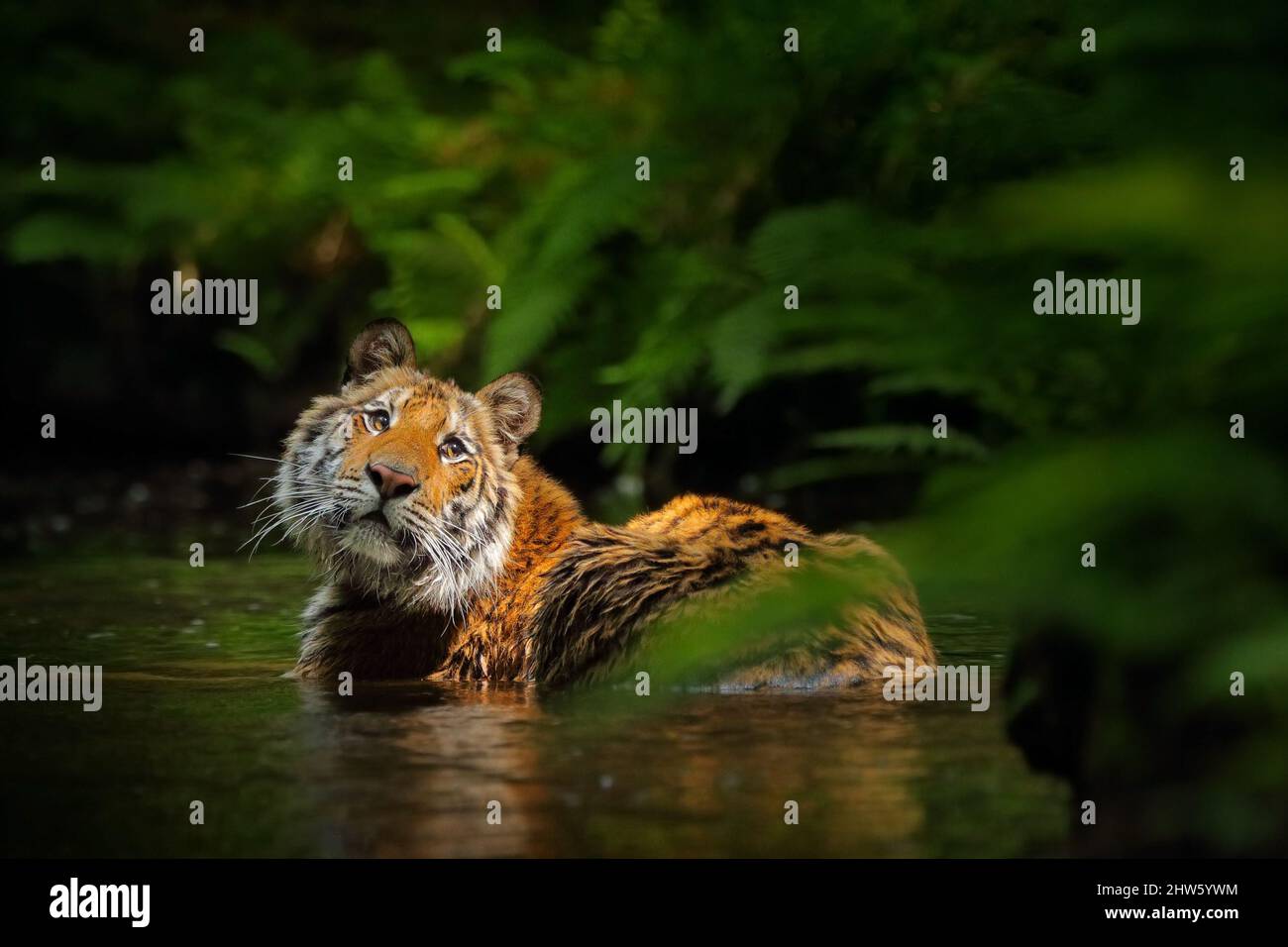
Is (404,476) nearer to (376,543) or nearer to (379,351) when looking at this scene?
(376,543)

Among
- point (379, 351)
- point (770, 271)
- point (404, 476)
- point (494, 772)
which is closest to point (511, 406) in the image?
point (379, 351)

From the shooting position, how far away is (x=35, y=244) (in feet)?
36.6

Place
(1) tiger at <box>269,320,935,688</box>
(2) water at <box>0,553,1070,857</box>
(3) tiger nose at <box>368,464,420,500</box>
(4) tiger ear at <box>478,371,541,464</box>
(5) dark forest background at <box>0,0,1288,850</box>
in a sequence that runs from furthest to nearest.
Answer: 1. (4) tiger ear at <box>478,371,541,464</box>
2. (3) tiger nose at <box>368,464,420,500</box>
3. (1) tiger at <box>269,320,935,688</box>
4. (2) water at <box>0,553,1070,857</box>
5. (5) dark forest background at <box>0,0,1288,850</box>

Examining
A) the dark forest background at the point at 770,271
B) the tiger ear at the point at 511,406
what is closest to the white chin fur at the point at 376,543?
the tiger ear at the point at 511,406

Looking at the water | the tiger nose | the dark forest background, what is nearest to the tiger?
the tiger nose

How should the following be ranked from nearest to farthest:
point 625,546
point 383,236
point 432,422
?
point 625,546, point 432,422, point 383,236

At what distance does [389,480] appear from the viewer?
4949 mm

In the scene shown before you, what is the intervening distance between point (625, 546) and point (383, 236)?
5.85 metres

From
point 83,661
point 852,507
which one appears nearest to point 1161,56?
point 83,661

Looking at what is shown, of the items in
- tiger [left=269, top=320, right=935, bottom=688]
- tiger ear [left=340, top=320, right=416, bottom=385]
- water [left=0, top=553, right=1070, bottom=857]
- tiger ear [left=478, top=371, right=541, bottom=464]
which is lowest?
water [left=0, top=553, right=1070, bottom=857]

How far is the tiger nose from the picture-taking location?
4.94 metres

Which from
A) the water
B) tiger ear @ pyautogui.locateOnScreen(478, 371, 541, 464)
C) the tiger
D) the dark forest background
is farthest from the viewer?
tiger ear @ pyautogui.locateOnScreen(478, 371, 541, 464)

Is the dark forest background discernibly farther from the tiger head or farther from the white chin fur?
the white chin fur
